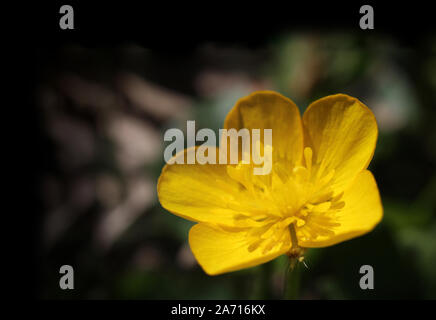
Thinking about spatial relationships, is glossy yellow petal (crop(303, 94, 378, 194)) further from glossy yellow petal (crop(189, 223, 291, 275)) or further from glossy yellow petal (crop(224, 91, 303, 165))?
glossy yellow petal (crop(189, 223, 291, 275))

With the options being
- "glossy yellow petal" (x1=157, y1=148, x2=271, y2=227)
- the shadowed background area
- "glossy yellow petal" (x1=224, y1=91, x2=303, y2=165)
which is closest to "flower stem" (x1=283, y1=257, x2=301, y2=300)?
"glossy yellow petal" (x1=157, y1=148, x2=271, y2=227)

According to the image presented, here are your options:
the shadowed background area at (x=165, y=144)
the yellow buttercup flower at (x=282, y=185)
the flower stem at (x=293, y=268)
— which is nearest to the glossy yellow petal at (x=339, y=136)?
the yellow buttercup flower at (x=282, y=185)

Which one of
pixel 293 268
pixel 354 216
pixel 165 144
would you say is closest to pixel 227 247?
pixel 293 268

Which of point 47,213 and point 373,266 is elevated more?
point 47,213

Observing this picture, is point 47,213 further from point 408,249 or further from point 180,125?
point 408,249

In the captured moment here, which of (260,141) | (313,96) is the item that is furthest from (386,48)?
(260,141)

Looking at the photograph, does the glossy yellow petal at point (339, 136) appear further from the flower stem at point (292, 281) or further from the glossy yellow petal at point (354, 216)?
the flower stem at point (292, 281)
